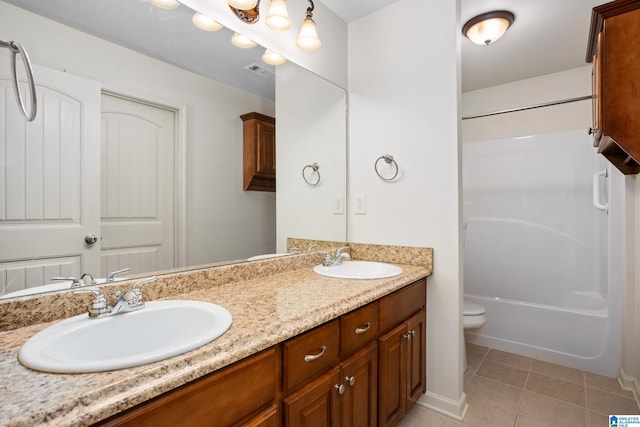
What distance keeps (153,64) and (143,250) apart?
702 millimetres

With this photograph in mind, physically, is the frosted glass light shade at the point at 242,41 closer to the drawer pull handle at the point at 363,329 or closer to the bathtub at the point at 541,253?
the drawer pull handle at the point at 363,329

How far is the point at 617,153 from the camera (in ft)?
5.75

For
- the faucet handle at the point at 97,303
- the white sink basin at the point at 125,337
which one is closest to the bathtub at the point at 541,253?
the white sink basin at the point at 125,337

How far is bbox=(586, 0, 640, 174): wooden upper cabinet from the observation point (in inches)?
51.0

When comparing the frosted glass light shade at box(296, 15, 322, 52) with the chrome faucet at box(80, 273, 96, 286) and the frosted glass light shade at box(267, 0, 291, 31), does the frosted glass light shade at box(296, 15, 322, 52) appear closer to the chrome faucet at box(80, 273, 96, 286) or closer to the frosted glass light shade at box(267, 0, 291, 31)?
the frosted glass light shade at box(267, 0, 291, 31)

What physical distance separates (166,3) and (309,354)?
139 cm

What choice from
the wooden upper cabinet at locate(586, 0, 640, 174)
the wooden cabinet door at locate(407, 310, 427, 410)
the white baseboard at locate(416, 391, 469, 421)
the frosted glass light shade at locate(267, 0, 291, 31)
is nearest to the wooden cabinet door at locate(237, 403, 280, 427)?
the wooden cabinet door at locate(407, 310, 427, 410)

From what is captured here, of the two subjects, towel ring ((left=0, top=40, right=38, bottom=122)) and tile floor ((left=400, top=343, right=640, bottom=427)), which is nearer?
towel ring ((left=0, top=40, right=38, bottom=122))

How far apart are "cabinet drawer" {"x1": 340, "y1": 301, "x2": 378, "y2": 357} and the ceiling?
1133 millimetres

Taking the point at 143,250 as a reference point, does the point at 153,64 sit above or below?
above

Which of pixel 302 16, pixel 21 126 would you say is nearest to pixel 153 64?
pixel 21 126

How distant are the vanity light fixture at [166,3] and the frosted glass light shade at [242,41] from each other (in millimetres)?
269

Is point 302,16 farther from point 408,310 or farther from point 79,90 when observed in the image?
point 408,310

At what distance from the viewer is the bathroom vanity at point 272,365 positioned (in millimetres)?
564
